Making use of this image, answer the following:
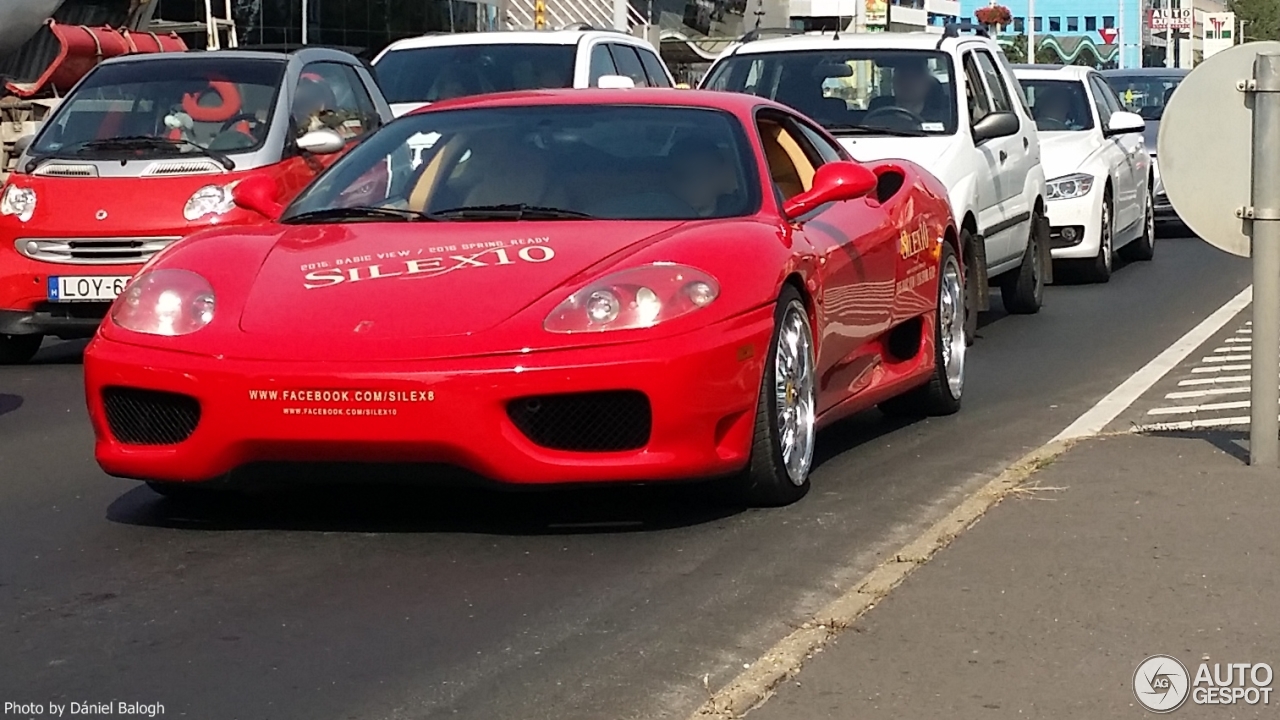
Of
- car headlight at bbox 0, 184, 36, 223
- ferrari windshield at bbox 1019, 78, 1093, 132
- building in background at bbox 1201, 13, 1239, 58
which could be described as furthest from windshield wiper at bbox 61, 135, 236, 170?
building in background at bbox 1201, 13, 1239, 58

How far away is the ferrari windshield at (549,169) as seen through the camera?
7.29m

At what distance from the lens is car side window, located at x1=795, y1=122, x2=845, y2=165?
28.0ft

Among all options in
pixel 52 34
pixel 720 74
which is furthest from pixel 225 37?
pixel 720 74

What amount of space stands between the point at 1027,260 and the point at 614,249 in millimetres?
7728

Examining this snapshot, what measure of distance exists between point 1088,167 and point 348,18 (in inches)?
1151

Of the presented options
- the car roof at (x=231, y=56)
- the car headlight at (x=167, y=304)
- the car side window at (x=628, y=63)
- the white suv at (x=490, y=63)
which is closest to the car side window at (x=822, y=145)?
the car headlight at (x=167, y=304)

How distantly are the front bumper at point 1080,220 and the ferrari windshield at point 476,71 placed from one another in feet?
12.1

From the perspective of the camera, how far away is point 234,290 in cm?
665

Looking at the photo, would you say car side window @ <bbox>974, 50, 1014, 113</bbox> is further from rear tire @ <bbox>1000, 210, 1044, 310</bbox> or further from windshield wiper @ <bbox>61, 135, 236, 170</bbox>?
windshield wiper @ <bbox>61, 135, 236, 170</bbox>

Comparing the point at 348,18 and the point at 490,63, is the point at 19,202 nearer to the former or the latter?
the point at 490,63

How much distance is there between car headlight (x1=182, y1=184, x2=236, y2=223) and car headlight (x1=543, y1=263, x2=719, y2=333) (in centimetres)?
558

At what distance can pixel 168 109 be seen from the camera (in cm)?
1273

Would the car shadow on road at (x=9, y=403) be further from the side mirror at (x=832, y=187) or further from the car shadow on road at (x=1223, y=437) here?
the car shadow on road at (x=1223, y=437)

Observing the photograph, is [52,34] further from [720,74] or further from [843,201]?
[843,201]
